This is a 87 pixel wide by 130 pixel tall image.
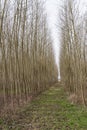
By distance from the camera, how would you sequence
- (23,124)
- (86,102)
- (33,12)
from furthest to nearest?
(33,12), (86,102), (23,124)

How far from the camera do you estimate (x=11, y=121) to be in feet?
29.9

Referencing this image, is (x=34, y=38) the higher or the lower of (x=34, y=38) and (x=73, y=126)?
the higher

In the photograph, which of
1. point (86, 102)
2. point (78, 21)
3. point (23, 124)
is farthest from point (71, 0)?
point (23, 124)

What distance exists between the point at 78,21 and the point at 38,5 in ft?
20.3

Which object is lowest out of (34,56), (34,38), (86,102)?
(86,102)

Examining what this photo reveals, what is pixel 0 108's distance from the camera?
1109 centimetres

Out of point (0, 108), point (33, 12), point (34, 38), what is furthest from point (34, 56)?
point (0, 108)

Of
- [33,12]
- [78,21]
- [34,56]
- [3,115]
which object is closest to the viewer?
[3,115]

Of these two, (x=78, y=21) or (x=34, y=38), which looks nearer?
(x=78, y=21)

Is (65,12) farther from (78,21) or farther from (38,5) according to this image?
(38,5)

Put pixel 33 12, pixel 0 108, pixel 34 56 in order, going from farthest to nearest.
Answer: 1. pixel 34 56
2. pixel 33 12
3. pixel 0 108

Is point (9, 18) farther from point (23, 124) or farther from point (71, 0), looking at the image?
point (23, 124)

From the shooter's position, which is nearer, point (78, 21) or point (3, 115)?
point (3, 115)

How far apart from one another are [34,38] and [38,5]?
298cm
